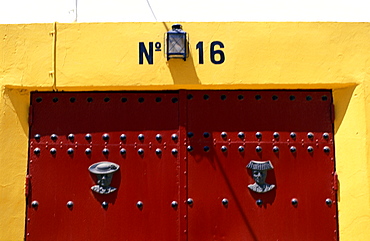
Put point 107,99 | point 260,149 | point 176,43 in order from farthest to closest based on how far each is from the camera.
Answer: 1. point 107,99
2. point 260,149
3. point 176,43

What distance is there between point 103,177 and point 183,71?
107 cm

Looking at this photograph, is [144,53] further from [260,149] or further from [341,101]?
[341,101]

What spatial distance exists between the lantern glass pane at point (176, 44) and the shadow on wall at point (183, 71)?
3.8 inches

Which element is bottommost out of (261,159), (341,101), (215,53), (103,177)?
(103,177)

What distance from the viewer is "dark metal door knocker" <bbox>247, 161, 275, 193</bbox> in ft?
14.8

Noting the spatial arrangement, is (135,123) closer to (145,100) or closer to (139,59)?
(145,100)

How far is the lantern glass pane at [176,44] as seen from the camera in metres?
4.47

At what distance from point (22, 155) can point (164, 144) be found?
116 cm

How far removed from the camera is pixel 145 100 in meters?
4.70

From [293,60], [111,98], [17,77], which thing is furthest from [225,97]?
[17,77]

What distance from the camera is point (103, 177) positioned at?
14.9 ft
